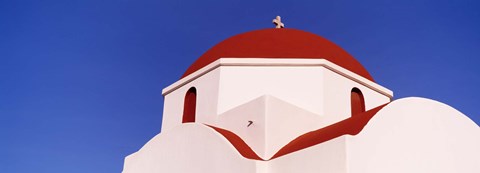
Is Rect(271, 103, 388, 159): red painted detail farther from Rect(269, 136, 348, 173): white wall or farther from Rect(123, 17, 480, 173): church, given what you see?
Rect(269, 136, 348, 173): white wall

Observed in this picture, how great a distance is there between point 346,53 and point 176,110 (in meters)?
4.13

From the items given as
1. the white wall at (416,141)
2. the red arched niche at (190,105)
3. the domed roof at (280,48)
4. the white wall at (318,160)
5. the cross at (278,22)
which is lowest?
the white wall at (318,160)

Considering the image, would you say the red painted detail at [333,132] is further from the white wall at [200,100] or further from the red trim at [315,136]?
the white wall at [200,100]

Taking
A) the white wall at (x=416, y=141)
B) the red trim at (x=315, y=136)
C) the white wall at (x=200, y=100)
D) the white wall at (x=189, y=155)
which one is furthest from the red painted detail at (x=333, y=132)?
the white wall at (x=200, y=100)

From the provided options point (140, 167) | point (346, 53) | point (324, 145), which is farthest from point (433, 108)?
point (140, 167)

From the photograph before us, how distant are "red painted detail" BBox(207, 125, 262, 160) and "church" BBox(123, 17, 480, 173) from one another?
0.12 ft

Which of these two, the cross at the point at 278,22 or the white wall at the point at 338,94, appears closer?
the white wall at the point at 338,94

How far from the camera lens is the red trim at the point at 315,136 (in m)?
8.78

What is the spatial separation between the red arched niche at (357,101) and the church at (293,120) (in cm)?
2

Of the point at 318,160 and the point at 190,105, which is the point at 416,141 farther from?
the point at 190,105

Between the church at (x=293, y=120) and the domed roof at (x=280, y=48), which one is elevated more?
the domed roof at (x=280, y=48)

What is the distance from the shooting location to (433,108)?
379 inches

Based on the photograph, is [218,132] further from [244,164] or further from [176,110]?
[176,110]

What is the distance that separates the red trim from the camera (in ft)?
28.8
